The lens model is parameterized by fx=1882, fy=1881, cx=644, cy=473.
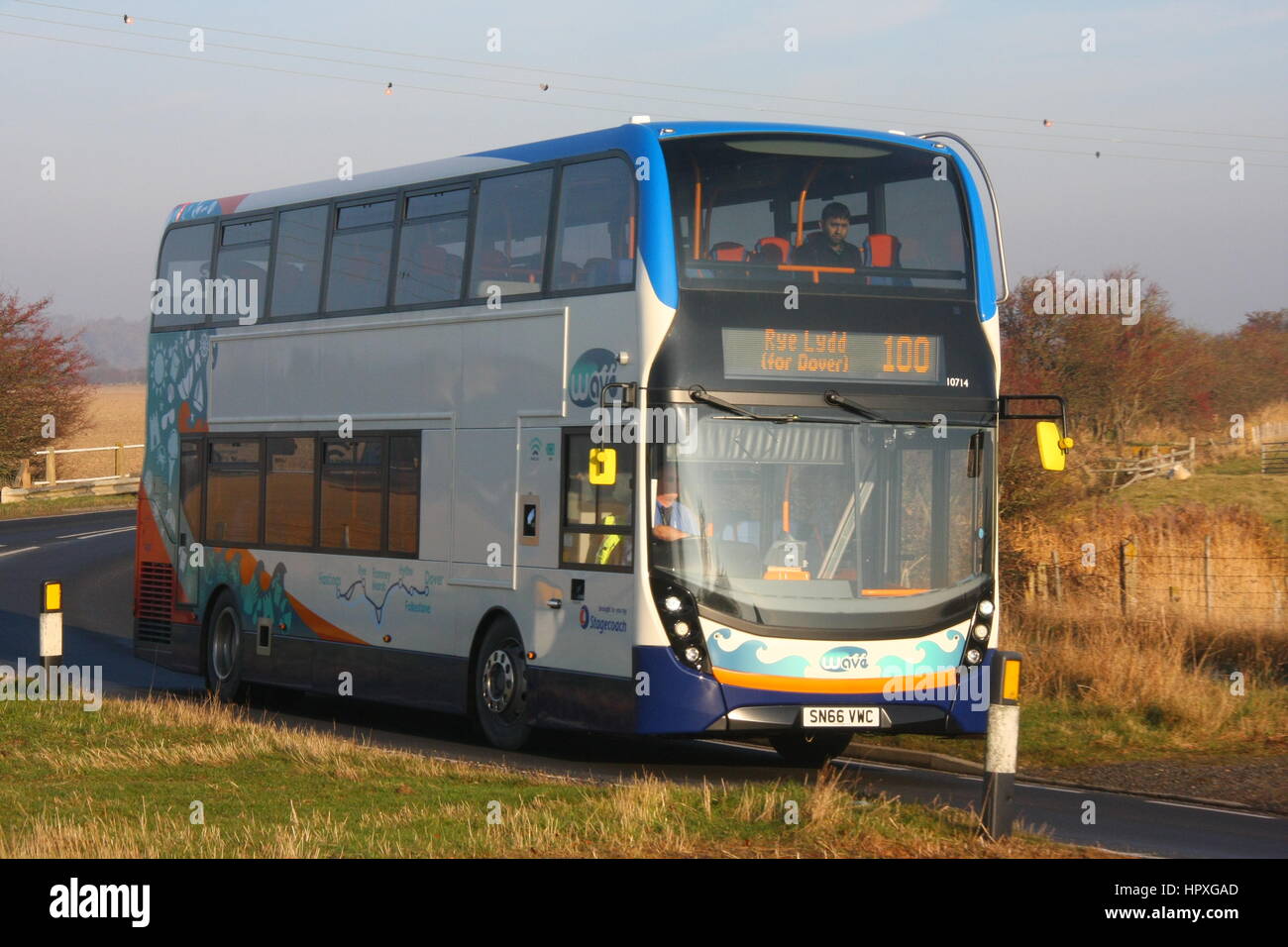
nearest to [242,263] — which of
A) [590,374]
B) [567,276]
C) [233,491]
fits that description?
[233,491]

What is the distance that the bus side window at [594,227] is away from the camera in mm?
13812

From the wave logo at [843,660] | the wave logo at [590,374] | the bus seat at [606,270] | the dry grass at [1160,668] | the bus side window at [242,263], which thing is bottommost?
the dry grass at [1160,668]

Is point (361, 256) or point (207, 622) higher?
point (361, 256)

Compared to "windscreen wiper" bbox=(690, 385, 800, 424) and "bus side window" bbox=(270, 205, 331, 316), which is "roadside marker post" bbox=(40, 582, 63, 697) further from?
"windscreen wiper" bbox=(690, 385, 800, 424)

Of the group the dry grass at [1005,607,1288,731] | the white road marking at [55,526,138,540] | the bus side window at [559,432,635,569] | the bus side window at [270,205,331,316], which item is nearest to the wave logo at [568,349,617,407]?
the bus side window at [559,432,635,569]

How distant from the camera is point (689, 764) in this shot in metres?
15.1

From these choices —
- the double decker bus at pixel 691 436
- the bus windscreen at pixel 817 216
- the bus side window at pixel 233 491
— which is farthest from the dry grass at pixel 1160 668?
the bus side window at pixel 233 491

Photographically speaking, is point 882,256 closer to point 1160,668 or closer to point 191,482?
point 1160,668

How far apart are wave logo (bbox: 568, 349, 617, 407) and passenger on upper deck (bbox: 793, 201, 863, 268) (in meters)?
1.58

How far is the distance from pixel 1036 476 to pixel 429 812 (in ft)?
52.6

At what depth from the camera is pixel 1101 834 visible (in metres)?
11.3

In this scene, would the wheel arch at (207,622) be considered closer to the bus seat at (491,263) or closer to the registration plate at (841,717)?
the bus seat at (491,263)

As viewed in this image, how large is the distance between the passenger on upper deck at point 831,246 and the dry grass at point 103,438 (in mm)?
27575

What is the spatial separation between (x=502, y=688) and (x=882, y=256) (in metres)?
4.69
